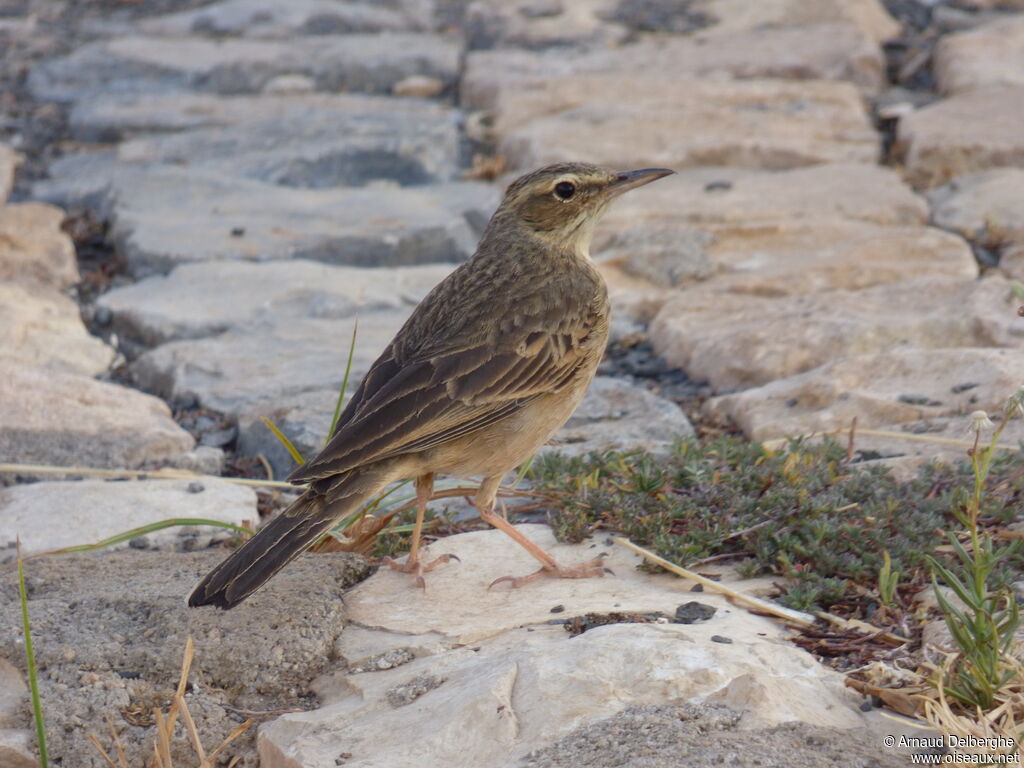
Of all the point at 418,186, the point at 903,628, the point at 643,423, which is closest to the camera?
the point at 903,628

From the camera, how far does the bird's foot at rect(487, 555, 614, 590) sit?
4.08 m

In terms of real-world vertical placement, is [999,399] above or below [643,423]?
above

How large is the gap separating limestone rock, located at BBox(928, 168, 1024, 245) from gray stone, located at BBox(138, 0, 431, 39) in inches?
215

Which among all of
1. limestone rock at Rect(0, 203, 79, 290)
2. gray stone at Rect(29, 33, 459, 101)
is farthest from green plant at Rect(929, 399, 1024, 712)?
gray stone at Rect(29, 33, 459, 101)

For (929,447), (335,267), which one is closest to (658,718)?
(929,447)

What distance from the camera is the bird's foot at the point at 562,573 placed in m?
4.08

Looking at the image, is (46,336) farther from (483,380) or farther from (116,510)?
→ (483,380)

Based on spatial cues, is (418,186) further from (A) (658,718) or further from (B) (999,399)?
(A) (658,718)

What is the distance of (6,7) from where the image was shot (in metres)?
12.3

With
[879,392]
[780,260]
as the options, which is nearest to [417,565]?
[879,392]

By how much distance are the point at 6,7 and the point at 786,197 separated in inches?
327

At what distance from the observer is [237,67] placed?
34.2 ft

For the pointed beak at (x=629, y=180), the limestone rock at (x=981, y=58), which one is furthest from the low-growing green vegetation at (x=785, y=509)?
the limestone rock at (x=981, y=58)

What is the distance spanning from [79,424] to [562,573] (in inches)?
100
